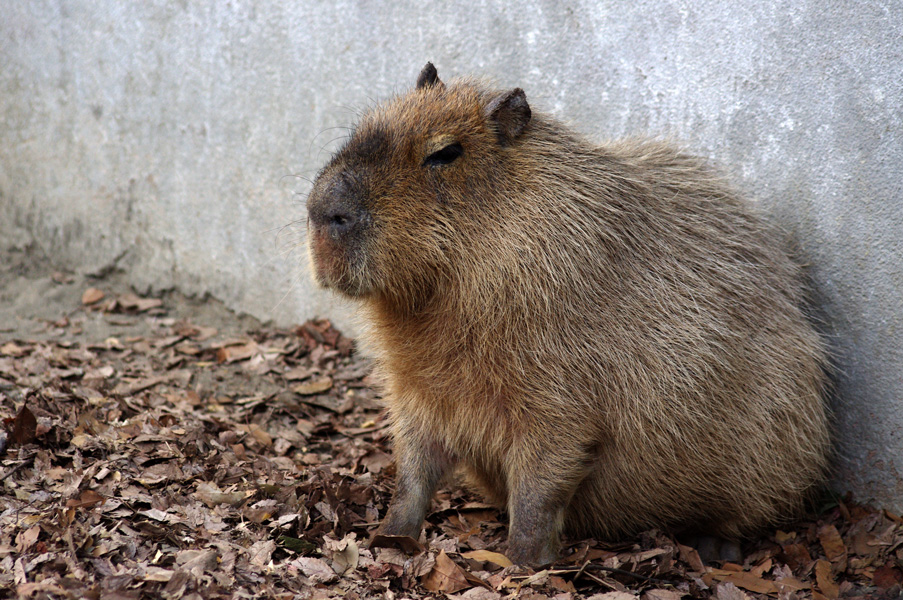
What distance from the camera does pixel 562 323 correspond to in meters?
3.29

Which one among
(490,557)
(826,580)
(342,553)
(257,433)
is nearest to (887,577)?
(826,580)

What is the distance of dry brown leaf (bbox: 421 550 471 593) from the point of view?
314 centimetres

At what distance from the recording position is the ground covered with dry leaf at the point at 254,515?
2.89 m

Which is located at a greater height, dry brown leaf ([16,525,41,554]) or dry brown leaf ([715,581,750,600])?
dry brown leaf ([16,525,41,554])

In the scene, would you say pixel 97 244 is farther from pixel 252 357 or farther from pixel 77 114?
pixel 252 357

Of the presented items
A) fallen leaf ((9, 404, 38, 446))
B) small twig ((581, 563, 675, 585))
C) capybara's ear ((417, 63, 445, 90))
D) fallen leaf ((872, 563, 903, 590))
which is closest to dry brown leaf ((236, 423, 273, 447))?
fallen leaf ((9, 404, 38, 446))

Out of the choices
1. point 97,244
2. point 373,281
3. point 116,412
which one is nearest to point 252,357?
point 116,412

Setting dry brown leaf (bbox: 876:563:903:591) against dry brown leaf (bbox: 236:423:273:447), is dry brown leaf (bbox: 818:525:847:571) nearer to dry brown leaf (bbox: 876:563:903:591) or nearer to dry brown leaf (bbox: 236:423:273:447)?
dry brown leaf (bbox: 876:563:903:591)

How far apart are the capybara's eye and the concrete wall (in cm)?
131

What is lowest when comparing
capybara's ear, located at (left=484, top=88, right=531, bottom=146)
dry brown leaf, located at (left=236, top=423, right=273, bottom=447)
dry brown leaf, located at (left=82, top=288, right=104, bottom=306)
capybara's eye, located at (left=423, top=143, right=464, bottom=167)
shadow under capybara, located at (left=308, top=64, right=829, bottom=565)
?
dry brown leaf, located at (left=236, top=423, right=273, bottom=447)

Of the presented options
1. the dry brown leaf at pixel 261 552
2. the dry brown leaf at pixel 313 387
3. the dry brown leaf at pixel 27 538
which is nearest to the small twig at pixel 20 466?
the dry brown leaf at pixel 27 538

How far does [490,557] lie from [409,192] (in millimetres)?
1533

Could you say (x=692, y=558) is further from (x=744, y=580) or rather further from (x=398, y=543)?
(x=398, y=543)

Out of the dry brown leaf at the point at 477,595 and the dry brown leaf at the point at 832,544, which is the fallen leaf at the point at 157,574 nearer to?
the dry brown leaf at the point at 477,595
